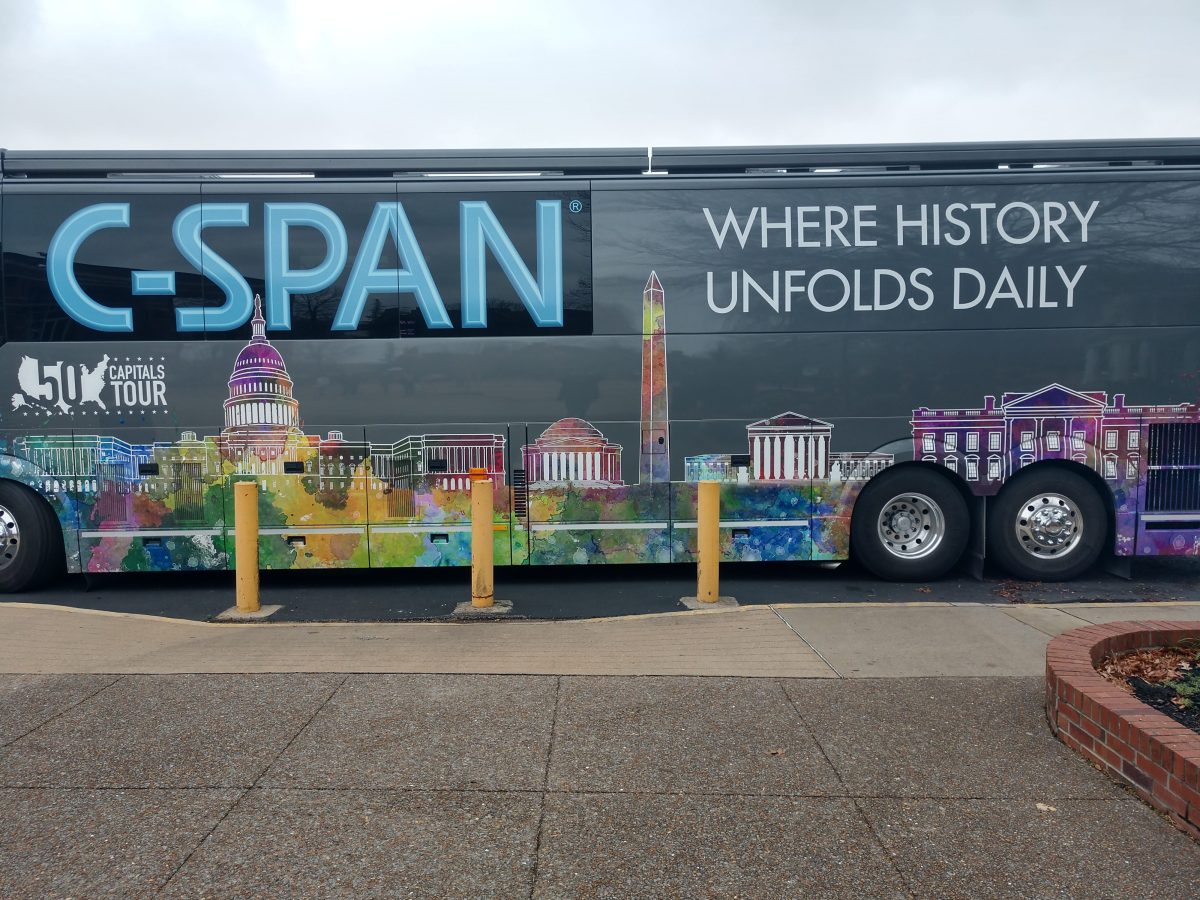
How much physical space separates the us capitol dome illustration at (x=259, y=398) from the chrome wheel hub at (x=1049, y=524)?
21.8 ft

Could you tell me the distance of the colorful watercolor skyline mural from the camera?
7164 millimetres

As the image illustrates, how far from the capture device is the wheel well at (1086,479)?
7512 mm

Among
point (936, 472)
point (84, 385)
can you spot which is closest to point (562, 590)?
point (936, 472)

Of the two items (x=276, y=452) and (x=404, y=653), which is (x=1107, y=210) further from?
(x=276, y=452)

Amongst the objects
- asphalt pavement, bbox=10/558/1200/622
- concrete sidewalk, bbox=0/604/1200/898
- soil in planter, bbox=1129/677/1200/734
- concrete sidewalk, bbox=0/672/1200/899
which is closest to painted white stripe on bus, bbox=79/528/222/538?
asphalt pavement, bbox=10/558/1200/622

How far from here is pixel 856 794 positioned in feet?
11.7

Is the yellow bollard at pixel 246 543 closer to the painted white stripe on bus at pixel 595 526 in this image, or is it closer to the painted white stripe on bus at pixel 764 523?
the painted white stripe on bus at pixel 595 526

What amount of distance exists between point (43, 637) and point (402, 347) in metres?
3.46

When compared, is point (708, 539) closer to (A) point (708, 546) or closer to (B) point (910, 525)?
(A) point (708, 546)

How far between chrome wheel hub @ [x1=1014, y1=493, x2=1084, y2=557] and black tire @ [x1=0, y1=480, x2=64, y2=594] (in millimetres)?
8714

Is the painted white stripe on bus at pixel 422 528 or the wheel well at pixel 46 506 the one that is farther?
the painted white stripe on bus at pixel 422 528

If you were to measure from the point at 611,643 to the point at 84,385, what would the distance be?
5.11m

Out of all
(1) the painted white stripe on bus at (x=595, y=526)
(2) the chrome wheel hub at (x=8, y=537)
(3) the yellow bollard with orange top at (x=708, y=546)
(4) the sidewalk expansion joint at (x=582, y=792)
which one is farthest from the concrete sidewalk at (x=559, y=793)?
(2) the chrome wheel hub at (x=8, y=537)

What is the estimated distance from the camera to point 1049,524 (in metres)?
7.60
